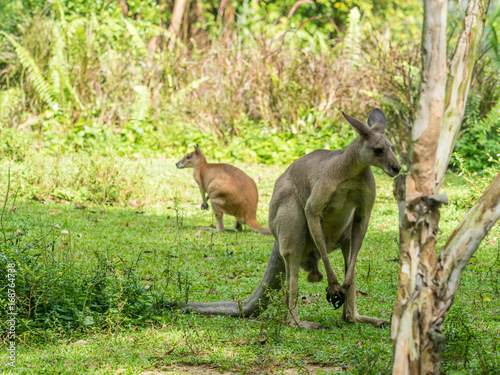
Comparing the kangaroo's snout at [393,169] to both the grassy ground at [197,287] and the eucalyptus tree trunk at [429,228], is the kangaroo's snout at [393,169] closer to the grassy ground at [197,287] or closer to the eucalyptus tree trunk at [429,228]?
the grassy ground at [197,287]

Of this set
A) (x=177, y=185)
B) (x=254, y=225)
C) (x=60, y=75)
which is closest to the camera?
(x=254, y=225)

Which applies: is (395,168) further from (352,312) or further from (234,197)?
(234,197)

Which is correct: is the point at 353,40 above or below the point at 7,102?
above

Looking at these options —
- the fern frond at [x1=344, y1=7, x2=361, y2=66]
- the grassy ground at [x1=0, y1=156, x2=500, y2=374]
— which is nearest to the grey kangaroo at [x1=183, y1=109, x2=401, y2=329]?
the grassy ground at [x1=0, y1=156, x2=500, y2=374]

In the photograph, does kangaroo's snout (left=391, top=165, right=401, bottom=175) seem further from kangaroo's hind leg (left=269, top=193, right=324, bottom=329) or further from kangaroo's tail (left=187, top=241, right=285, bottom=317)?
kangaroo's tail (left=187, top=241, right=285, bottom=317)

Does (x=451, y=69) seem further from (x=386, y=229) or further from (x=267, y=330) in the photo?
(x=386, y=229)

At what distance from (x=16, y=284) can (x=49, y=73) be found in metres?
9.84

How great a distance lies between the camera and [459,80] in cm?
266


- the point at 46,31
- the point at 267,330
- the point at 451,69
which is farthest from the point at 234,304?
the point at 46,31

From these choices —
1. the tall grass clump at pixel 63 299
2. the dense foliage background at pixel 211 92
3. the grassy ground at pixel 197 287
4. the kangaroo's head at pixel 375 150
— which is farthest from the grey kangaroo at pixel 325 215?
the dense foliage background at pixel 211 92

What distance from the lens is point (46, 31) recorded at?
1327 centimetres

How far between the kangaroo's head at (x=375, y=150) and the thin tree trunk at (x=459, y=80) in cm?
115

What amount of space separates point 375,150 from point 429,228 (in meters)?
1.34

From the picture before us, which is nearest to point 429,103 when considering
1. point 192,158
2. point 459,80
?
point 459,80
